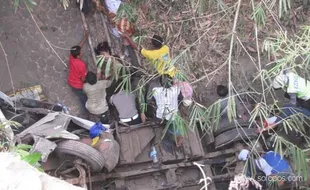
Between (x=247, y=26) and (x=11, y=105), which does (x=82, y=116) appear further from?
(x=247, y=26)

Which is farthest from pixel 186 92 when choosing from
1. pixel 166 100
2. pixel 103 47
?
pixel 103 47

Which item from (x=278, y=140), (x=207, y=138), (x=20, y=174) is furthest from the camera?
(x=207, y=138)

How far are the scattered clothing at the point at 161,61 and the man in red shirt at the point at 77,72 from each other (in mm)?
978

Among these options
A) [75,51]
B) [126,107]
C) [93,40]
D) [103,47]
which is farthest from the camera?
[93,40]

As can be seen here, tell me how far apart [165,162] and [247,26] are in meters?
2.82

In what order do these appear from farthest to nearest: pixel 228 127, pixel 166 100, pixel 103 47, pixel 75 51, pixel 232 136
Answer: pixel 103 47, pixel 75 51, pixel 228 127, pixel 232 136, pixel 166 100

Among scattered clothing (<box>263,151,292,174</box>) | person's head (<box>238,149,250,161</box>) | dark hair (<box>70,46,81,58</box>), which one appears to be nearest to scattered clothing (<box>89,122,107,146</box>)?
dark hair (<box>70,46,81,58</box>)

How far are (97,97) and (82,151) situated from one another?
1730 mm

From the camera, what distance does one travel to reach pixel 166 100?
716 cm

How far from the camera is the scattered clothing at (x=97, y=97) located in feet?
25.8

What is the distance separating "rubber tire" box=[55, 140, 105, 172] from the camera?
6.28 metres

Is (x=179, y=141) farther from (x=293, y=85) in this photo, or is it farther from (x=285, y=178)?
(x=293, y=85)

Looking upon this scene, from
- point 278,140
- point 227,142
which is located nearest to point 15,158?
point 278,140

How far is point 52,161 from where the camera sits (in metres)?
6.47
